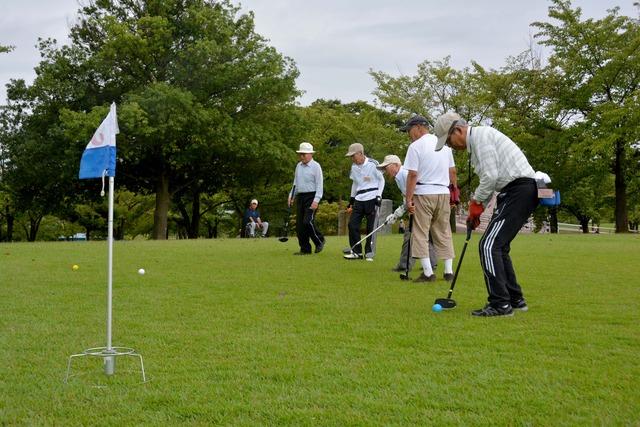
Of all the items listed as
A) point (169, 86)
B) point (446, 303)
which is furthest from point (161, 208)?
point (446, 303)

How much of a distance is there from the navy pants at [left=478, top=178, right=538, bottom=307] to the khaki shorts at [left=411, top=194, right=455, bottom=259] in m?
2.46

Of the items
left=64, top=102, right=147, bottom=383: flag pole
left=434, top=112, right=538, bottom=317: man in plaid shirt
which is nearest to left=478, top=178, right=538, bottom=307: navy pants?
left=434, top=112, right=538, bottom=317: man in plaid shirt

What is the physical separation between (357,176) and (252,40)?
2533 centimetres

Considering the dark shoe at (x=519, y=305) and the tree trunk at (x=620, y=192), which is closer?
the dark shoe at (x=519, y=305)

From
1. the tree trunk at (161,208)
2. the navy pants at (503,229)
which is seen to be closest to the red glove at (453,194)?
the navy pants at (503,229)

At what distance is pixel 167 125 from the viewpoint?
31188 mm

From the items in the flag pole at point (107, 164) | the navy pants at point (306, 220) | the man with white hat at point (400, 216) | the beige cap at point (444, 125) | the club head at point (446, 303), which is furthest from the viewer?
the navy pants at point (306, 220)

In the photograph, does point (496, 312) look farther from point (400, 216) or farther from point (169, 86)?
point (169, 86)

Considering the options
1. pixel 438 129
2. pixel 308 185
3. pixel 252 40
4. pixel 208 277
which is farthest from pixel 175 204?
pixel 438 129

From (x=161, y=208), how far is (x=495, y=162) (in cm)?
3082

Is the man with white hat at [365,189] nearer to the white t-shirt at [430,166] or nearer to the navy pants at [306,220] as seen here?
the navy pants at [306,220]

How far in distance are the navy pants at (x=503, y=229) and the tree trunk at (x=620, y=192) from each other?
102 ft

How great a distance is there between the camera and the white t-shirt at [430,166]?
30.7 feet

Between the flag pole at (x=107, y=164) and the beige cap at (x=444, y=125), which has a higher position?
→ the beige cap at (x=444, y=125)
